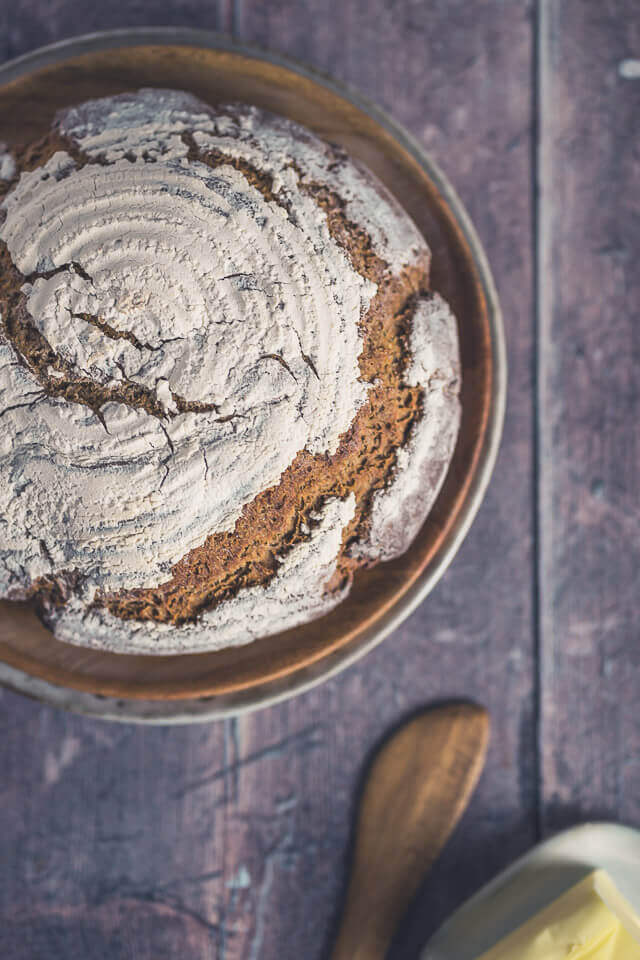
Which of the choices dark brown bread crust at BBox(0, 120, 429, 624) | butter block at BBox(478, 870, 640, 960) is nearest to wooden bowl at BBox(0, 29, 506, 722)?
dark brown bread crust at BBox(0, 120, 429, 624)

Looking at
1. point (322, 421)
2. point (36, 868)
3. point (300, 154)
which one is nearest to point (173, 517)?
point (322, 421)

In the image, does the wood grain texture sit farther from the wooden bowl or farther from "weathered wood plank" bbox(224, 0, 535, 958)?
the wooden bowl

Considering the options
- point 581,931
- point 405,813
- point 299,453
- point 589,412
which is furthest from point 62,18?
point 581,931

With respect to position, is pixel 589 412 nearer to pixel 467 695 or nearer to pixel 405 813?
pixel 467 695

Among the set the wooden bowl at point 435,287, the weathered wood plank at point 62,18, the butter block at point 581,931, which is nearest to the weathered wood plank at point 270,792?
the butter block at point 581,931

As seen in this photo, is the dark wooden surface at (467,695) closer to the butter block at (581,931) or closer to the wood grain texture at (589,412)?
the wood grain texture at (589,412)

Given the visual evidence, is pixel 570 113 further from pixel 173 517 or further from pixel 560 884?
pixel 560 884
